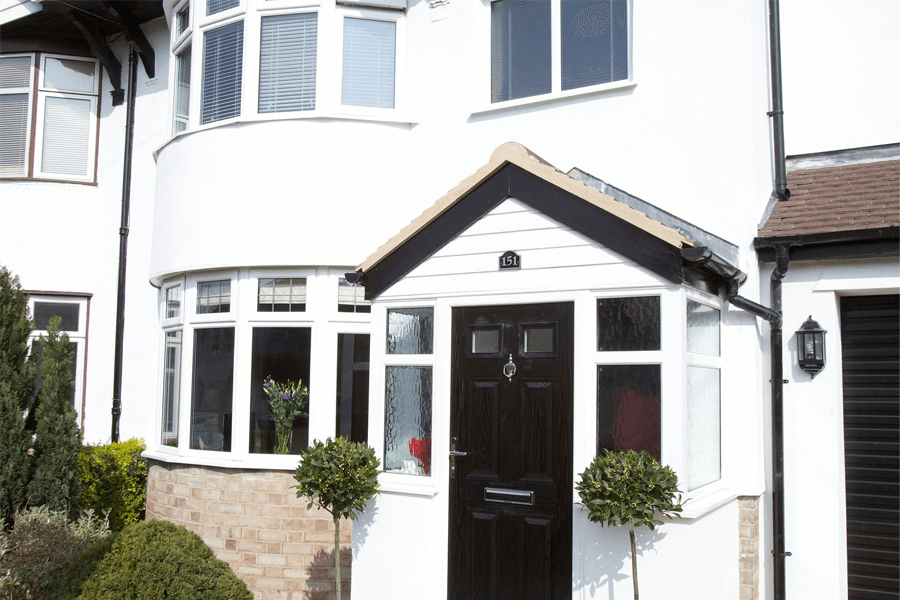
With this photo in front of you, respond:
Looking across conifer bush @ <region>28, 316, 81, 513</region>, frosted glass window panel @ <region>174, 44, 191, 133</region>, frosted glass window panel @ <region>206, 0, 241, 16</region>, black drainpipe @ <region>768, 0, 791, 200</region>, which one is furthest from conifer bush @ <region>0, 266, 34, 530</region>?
black drainpipe @ <region>768, 0, 791, 200</region>

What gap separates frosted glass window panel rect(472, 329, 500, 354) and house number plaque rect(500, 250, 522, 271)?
496mm

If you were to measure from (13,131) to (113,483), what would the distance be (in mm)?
5020

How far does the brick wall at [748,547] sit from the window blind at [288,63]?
220 inches

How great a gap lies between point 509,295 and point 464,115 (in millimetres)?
2849

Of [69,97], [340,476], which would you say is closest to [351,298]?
[340,476]

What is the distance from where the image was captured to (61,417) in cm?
884

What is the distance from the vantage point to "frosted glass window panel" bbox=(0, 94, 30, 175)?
1077 centimetres

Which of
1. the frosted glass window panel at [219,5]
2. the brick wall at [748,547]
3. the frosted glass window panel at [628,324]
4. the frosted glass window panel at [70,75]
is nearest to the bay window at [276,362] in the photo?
the frosted glass window panel at [219,5]

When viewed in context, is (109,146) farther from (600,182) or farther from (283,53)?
(600,182)

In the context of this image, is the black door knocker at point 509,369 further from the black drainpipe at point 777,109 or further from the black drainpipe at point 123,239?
the black drainpipe at point 123,239

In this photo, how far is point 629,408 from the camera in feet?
Answer: 18.4

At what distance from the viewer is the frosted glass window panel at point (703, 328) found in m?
5.88

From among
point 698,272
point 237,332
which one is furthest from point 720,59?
point 237,332

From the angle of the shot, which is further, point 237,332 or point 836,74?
point 237,332
